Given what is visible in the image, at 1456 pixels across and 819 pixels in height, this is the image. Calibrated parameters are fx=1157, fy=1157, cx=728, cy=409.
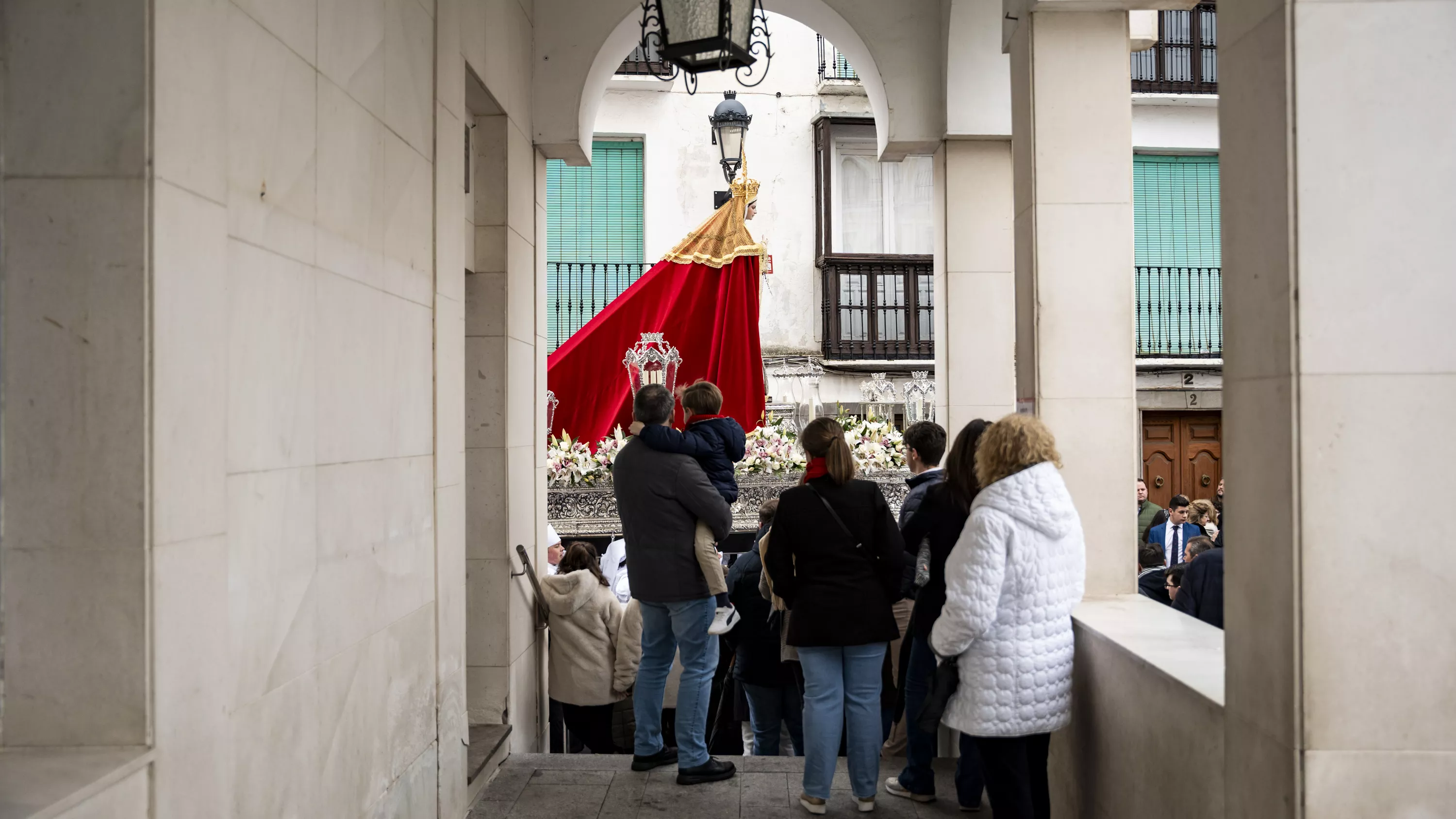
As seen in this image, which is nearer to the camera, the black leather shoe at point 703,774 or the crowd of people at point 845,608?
the crowd of people at point 845,608

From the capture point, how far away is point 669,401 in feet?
18.0

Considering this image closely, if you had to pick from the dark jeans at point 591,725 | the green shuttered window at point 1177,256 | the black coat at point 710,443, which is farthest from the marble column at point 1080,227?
the green shuttered window at point 1177,256

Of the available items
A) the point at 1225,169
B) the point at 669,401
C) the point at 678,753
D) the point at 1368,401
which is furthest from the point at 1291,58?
the point at 678,753

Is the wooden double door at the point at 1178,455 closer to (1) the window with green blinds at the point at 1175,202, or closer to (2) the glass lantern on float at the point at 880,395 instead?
(1) the window with green blinds at the point at 1175,202

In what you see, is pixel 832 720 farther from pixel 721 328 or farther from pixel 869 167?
pixel 869 167

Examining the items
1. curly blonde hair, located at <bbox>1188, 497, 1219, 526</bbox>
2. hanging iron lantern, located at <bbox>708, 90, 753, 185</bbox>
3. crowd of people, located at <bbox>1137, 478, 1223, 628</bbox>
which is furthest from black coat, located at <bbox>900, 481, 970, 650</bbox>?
curly blonde hair, located at <bbox>1188, 497, 1219, 526</bbox>

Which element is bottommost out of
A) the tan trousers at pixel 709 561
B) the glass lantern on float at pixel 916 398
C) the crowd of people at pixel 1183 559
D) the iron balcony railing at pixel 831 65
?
the crowd of people at pixel 1183 559

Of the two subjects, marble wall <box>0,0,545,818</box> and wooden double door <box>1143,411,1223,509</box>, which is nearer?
marble wall <box>0,0,545,818</box>

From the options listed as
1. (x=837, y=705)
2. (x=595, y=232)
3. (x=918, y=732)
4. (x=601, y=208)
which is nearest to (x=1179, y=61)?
(x=601, y=208)

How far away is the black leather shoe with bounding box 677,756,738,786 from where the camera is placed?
5355mm

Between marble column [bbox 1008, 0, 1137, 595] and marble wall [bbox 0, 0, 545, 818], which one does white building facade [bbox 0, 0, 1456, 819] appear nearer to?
marble wall [bbox 0, 0, 545, 818]

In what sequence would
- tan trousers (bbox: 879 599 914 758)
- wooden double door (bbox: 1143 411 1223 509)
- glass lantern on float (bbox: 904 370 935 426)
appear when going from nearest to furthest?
tan trousers (bbox: 879 599 914 758), glass lantern on float (bbox: 904 370 935 426), wooden double door (bbox: 1143 411 1223 509)

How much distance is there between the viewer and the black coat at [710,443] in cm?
536

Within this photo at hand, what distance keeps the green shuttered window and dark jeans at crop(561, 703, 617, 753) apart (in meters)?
12.5
